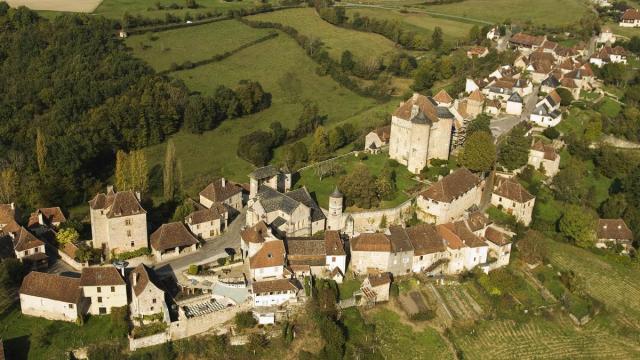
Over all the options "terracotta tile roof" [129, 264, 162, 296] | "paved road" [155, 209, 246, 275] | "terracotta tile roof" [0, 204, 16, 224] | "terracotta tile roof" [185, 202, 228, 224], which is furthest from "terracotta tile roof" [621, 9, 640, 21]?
"terracotta tile roof" [0, 204, 16, 224]

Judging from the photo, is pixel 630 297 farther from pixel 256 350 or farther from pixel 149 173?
pixel 149 173

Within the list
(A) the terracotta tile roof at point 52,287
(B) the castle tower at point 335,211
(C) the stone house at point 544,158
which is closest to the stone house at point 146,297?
(A) the terracotta tile roof at point 52,287

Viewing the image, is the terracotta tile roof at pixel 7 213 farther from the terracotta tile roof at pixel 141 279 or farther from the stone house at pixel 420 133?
the stone house at pixel 420 133

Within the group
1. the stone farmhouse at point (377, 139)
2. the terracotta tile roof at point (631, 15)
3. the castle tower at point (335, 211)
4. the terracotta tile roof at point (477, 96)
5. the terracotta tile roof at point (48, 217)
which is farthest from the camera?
the terracotta tile roof at point (631, 15)

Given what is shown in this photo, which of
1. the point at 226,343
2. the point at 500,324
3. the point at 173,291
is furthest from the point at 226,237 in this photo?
the point at 500,324

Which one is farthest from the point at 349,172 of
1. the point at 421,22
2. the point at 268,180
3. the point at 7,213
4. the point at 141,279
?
the point at 421,22

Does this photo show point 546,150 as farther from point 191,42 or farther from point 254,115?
point 191,42
